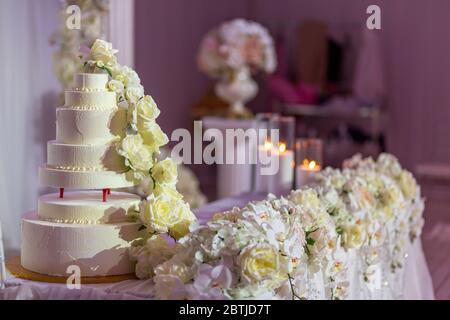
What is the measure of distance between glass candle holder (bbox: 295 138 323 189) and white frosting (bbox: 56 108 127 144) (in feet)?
4.60

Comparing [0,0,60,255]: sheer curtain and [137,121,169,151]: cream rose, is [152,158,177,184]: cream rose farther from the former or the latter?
[0,0,60,255]: sheer curtain

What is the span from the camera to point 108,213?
7.14ft

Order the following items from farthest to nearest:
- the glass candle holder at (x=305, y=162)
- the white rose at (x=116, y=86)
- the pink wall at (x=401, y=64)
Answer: the pink wall at (x=401, y=64), the glass candle holder at (x=305, y=162), the white rose at (x=116, y=86)

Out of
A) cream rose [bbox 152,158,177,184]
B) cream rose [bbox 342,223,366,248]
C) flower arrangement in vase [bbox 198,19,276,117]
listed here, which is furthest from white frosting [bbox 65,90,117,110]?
flower arrangement in vase [bbox 198,19,276,117]

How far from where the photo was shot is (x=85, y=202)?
2.20 m

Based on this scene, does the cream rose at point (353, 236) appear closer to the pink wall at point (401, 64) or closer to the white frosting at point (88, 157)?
the white frosting at point (88, 157)

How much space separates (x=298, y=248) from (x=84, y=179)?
0.58 metres

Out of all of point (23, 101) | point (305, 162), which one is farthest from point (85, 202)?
point (23, 101)

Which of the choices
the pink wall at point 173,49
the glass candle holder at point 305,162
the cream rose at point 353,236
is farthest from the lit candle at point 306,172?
the pink wall at point 173,49

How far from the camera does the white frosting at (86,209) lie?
2150mm

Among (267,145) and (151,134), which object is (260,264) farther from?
(267,145)

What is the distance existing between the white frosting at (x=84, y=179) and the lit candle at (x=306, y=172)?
4.76 ft

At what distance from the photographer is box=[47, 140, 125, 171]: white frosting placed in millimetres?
2178

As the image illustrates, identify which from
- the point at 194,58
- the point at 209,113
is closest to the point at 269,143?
the point at 209,113
